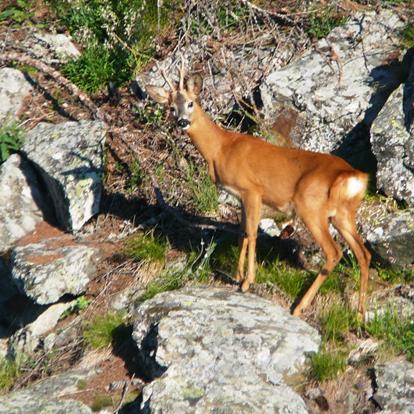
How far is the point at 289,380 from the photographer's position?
8.75 meters

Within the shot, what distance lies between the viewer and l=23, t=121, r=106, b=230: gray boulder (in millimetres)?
11656

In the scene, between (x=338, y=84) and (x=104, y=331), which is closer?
(x=104, y=331)

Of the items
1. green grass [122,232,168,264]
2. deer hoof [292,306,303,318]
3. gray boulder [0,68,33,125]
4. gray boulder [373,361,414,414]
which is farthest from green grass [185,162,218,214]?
gray boulder [373,361,414,414]

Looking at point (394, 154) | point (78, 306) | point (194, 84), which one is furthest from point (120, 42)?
point (394, 154)

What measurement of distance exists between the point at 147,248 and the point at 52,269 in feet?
3.19

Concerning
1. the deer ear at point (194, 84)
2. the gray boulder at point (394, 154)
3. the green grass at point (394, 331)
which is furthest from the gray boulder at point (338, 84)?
the green grass at point (394, 331)

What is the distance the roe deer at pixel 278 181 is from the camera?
9359mm

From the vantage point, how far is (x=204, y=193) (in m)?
11.2

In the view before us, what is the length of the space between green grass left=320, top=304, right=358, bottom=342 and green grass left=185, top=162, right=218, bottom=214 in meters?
2.25

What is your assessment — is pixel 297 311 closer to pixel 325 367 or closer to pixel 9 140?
pixel 325 367

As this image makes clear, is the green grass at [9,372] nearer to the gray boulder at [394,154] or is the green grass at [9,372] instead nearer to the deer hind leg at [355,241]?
the deer hind leg at [355,241]

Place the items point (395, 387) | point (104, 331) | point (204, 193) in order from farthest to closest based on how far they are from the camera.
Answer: point (204, 193) → point (104, 331) → point (395, 387)

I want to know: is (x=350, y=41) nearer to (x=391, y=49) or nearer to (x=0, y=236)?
(x=391, y=49)

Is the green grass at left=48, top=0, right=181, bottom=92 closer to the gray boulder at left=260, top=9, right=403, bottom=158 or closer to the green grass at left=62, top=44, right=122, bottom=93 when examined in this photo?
the green grass at left=62, top=44, right=122, bottom=93
